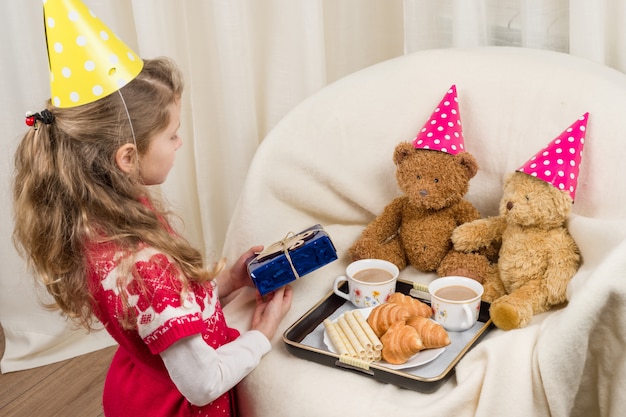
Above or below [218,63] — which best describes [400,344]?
below

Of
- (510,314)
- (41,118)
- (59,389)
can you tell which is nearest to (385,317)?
(510,314)

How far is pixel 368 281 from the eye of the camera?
1.27m

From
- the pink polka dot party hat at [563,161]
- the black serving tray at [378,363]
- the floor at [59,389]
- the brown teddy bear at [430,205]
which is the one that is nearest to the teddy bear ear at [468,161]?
the brown teddy bear at [430,205]

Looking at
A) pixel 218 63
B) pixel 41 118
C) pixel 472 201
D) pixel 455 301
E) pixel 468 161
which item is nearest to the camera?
pixel 41 118

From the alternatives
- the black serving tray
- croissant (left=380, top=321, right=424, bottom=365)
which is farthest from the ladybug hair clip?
croissant (left=380, top=321, right=424, bottom=365)

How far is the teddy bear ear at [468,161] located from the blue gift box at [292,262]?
27cm

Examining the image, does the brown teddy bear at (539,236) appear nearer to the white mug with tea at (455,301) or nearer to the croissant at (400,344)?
the white mug with tea at (455,301)

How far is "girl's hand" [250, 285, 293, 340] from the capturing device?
119 cm

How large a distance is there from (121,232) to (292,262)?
312 mm

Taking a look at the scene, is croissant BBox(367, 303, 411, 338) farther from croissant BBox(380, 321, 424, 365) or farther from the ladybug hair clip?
the ladybug hair clip

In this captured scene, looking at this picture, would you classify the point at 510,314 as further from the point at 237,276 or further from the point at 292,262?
the point at 237,276

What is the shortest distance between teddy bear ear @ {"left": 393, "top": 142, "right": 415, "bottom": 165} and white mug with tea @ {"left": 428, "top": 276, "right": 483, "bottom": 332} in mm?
244

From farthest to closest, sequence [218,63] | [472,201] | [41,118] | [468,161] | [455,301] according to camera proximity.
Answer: [218,63] < [472,201] < [468,161] < [455,301] < [41,118]

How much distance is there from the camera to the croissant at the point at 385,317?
1116mm
